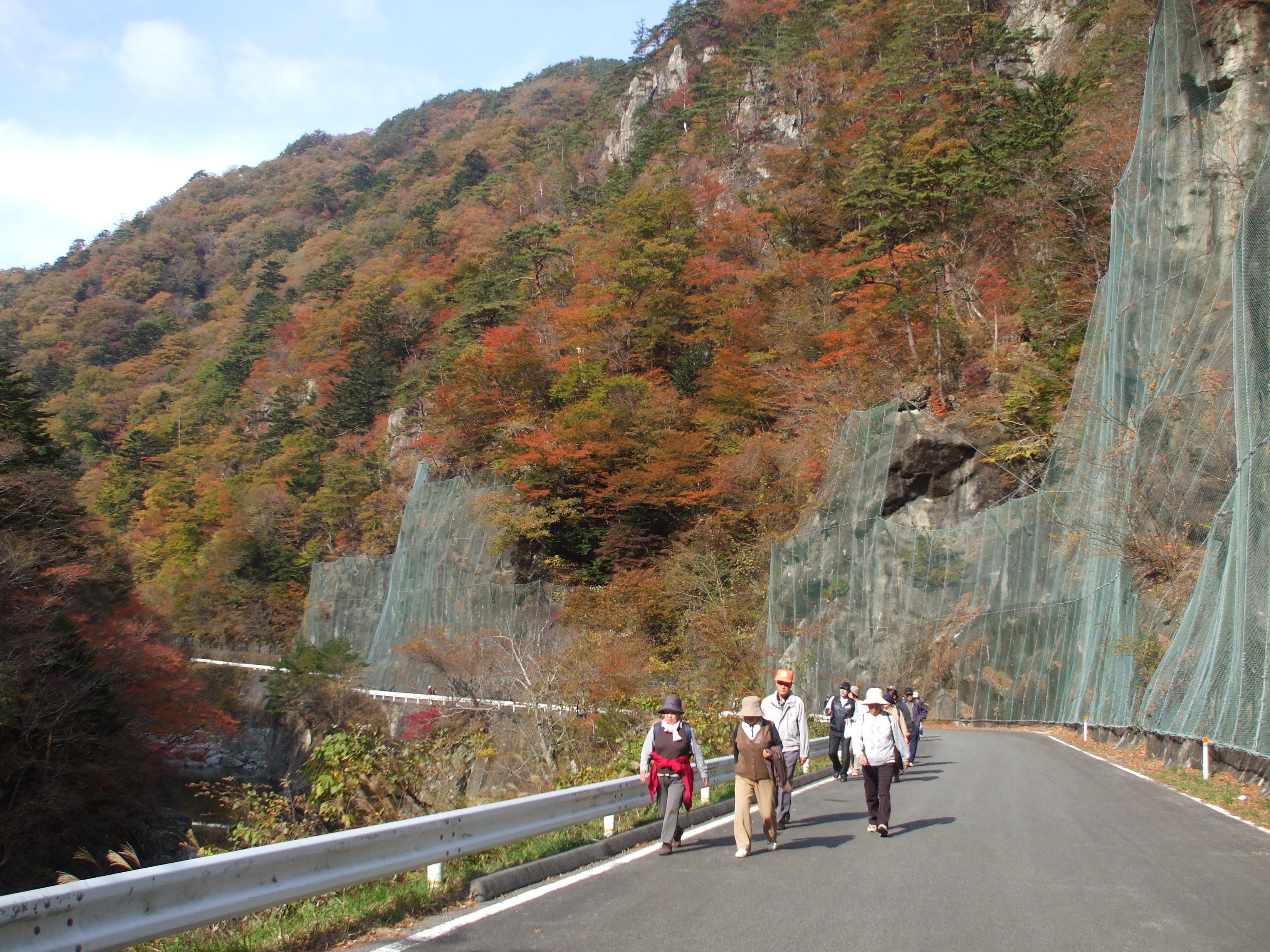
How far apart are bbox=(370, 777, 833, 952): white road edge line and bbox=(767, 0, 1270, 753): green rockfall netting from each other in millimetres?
7074

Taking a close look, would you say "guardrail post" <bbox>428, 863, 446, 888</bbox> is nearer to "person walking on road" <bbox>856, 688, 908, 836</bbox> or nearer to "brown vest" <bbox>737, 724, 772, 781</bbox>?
"brown vest" <bbox>737, 724, 772, 781</bbox>

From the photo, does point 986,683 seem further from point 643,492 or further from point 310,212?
point 310,212

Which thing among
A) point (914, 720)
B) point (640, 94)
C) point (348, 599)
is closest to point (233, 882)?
point (914, 720)

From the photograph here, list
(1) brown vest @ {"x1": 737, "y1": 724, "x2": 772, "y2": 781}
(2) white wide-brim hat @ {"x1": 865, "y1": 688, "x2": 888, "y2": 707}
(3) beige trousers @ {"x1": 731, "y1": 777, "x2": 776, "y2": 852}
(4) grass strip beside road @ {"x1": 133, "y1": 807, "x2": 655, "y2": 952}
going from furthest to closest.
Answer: (2) white wide-brim hat @ {"x1": 865, "y1": 688, "x2": 888, "y2": 707}
(1) brown vest @ {"x1": 737, "y1": 724, "x2": 772, "y2": 781}
(3) beige trousers @ {"x1": 731, "y1": 777, "x2": 776, "y2": 852}
(4) grass strip beside road @ {"x1": 133, "y1": 807, "x2": 655, "y2": 952}

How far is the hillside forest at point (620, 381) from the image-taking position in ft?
85.5

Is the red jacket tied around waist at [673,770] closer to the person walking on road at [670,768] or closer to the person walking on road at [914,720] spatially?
the person walking on road at [670,768]

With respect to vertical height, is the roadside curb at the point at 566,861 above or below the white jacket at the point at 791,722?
below

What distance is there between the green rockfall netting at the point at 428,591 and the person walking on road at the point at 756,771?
1090 inches

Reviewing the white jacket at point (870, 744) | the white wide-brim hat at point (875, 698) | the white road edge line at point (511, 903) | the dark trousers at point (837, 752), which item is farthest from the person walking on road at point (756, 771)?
the dark trousers at point (837, 752)

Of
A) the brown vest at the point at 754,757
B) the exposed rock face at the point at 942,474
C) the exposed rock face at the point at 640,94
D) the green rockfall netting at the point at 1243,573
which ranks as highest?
the exposed rock face at the point at 640,94

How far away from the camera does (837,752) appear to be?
49.2 feet

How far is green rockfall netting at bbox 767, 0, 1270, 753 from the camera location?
11867 mm

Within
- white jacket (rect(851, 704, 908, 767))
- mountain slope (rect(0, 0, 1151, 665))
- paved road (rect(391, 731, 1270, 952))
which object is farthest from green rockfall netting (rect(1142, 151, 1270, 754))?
mountain slope (rect(0, 0, 1151, 665))

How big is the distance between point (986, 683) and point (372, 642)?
36.2 meters
